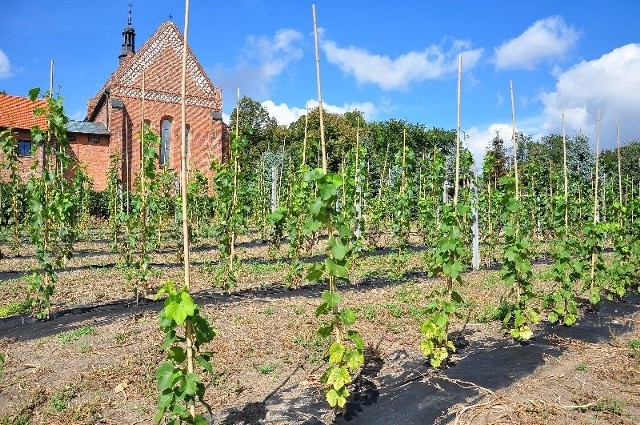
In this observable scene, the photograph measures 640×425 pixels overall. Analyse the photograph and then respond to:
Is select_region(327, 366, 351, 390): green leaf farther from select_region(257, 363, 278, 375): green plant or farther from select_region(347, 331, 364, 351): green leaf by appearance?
select_region(257, 363, 278, 375): green plant

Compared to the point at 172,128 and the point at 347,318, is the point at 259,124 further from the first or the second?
the point at 347,318

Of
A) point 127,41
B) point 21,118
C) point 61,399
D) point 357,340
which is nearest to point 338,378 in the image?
point 357,340

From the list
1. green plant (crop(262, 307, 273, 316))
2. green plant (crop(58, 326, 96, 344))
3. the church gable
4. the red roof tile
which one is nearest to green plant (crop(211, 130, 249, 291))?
green plant (crop(262, 307, 273, 316))

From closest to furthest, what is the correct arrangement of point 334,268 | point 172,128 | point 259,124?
1. point 334,268
2. point 172,128
3. point 259,124

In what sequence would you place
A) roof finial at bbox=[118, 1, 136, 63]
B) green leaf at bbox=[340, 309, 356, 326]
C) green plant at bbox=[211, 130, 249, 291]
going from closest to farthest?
1. green leaf at bbox=[340, 309, 356, 326]
2. green plant at bbox=[211, 130, 249, 291]
3. roof finial at bbox=[118, 1, 136, 63]

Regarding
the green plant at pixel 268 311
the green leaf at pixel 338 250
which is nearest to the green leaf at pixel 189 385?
the green leaf at pixel 338 250

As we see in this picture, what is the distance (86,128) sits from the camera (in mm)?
30219

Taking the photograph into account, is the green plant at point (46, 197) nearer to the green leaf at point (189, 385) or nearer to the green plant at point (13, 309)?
the green plant at point (13, 309)

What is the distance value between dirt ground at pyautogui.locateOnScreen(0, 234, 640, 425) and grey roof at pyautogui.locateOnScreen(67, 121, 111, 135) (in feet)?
76.1

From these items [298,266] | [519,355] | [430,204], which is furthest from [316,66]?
[430,204]

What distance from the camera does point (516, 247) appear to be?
6129 millimetres

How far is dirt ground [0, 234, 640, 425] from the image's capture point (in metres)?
4.21

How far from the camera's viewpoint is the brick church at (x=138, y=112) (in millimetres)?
29719

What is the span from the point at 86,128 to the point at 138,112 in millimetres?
3400
